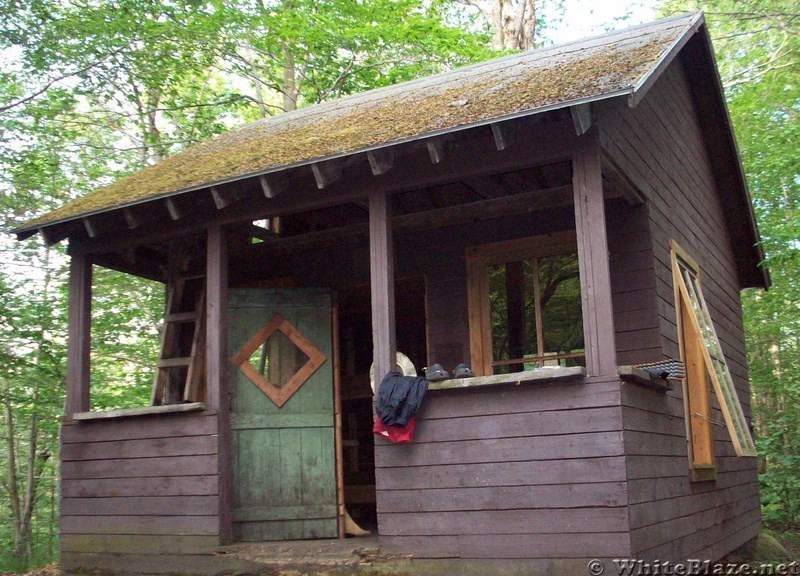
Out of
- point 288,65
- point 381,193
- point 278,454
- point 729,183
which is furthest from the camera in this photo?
point 288,65

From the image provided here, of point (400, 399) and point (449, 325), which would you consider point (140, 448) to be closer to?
point (400, 399)

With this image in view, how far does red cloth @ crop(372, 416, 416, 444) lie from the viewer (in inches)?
228

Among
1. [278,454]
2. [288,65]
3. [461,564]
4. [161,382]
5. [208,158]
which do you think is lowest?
[461,564]

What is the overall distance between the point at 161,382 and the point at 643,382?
4.86 m

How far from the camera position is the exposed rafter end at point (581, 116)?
17.3ft

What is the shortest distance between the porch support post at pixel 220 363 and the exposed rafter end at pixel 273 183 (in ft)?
3.04

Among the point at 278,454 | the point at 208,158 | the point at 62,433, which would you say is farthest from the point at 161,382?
the point at 208,158

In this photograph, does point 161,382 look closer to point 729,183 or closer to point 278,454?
point 278,454

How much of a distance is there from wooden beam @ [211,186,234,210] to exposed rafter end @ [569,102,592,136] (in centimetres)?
289

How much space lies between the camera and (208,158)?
26.3ft

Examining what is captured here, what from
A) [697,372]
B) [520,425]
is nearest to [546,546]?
[520,425]

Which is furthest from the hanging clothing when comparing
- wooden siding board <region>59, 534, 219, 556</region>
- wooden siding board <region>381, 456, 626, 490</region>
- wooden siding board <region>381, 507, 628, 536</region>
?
wooden siding board <region>59, 534, 219, 556</region>

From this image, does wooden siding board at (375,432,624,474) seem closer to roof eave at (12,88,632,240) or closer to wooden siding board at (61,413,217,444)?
wooden siding board at (61,413,217,444)

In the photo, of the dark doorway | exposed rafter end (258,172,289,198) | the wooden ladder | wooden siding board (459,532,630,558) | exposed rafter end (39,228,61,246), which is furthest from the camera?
the dark doorway
